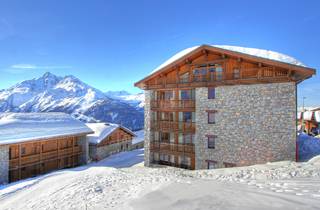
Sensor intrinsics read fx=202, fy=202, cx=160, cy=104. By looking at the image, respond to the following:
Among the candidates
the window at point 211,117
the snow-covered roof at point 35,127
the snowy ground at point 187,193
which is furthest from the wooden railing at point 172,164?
the snow-covered roof at point 35,127

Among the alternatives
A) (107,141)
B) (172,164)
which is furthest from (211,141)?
(107,141)

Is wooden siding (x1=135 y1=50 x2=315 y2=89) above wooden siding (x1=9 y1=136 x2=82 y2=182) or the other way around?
above

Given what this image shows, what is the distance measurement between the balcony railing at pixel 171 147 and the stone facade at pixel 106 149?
11.1 m

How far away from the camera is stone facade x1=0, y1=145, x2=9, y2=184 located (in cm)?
1720

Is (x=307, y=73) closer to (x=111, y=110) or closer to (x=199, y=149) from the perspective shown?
(x=199, y=149)

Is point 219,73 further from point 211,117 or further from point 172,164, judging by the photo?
point 172,164

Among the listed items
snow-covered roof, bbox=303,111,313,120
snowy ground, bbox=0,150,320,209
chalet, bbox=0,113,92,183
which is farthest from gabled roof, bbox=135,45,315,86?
snow-covered roof, bbox=303,111,313,120

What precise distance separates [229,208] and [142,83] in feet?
51.2

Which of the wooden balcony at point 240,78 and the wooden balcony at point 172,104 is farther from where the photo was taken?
the wooden balcony at point 172,104

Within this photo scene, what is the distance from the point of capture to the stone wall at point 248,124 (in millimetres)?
13883

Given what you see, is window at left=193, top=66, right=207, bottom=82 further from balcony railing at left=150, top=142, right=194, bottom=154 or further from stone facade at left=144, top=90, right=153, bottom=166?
balcony railing at left=150, top=142, right=194, bottom=154

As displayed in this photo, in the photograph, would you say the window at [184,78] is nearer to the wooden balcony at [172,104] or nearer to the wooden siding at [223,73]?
the wooden siding at [223,73]

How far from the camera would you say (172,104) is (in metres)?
18.8

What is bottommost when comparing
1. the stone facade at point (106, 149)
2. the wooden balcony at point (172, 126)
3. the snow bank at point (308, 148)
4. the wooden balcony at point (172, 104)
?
the stone facade at point (106, 149)
